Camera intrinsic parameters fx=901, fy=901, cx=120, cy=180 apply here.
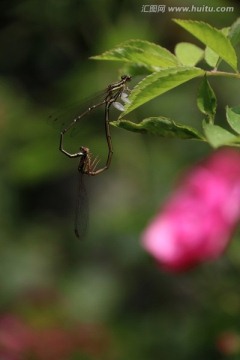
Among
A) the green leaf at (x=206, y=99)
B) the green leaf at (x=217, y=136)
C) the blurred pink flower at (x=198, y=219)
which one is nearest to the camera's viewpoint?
the green leaf at (x=217, y=136)

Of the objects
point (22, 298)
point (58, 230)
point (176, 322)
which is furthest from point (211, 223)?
point (58, 230)

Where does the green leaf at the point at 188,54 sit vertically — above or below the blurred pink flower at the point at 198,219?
above

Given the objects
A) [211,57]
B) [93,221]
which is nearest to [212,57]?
[211,57]

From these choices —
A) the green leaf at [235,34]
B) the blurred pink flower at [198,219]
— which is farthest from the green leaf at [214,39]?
the blurred pink flower at [198,219]

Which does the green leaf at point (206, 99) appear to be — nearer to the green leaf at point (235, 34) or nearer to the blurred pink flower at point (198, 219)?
the green leaf at point (235, 34)

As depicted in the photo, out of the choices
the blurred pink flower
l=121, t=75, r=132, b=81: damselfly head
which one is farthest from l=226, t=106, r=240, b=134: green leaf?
the blurred pink flower
